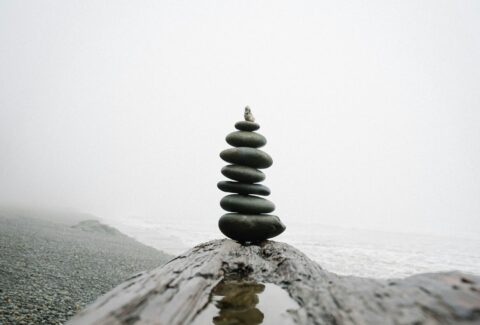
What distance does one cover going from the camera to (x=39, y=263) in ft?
39.0

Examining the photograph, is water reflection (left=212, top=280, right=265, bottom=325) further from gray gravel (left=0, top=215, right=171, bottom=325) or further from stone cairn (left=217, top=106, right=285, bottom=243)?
gray gravel (left=0, top=215, right=171, bottom=325)

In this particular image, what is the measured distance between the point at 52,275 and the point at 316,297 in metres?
10.6

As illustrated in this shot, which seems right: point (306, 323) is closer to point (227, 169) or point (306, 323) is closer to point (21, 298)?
point (227, 169)

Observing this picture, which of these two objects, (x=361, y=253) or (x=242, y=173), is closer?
(x=242, y=173)

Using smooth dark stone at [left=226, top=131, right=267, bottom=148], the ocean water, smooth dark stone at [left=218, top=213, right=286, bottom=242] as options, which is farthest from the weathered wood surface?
the ocean water

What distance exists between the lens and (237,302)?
10.7ft

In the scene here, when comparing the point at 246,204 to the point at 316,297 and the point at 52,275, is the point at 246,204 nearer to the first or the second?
the point at 316,297

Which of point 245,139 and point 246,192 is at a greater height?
point 245,139

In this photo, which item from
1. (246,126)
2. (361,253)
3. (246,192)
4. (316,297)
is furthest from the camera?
(361,253)

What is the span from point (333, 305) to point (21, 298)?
8.29 metres

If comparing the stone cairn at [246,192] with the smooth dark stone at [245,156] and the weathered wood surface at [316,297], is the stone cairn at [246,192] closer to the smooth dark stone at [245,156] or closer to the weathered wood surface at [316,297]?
the smooth dark stone at [245,156]

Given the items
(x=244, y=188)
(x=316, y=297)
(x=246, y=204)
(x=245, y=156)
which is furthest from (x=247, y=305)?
(x=245, y=156)

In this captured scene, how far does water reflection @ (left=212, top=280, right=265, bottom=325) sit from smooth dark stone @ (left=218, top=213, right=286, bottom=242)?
203 centimetres

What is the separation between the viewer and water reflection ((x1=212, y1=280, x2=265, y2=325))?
286cm
